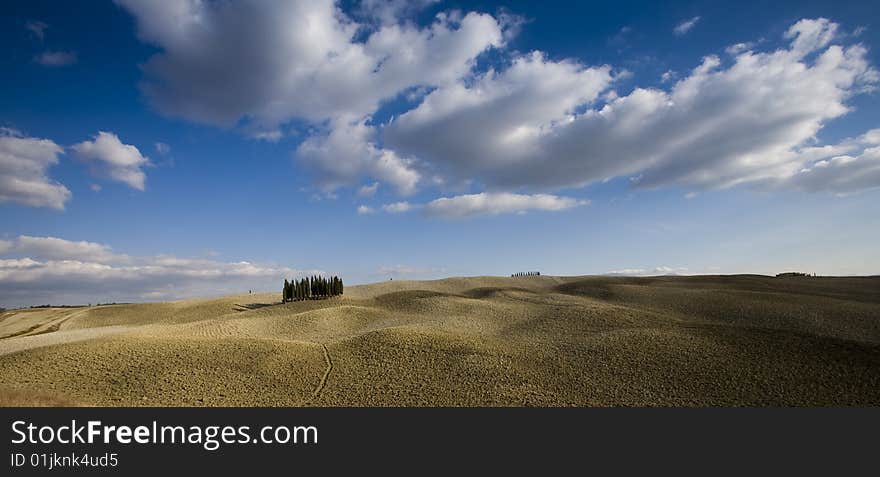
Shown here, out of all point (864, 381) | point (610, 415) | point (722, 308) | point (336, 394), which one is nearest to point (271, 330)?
point (336, 394)

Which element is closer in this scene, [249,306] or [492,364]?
[492,364]

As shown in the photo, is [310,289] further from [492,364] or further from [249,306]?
[492,364]

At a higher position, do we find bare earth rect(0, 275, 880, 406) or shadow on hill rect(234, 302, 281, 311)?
shadow on hill rect(234, 302, 281, 311)

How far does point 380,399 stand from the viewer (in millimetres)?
16438

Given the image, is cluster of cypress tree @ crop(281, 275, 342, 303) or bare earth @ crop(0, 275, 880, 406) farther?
cluster of cypress tree @ crop(281, 275, 342, 303)

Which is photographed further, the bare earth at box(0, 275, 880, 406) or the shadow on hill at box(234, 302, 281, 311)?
the shadow on hill at box(234, 302, 281, 311)

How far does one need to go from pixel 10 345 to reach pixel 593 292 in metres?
50.5

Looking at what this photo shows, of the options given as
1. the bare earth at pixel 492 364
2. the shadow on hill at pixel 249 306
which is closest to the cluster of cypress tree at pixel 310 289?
the shadow on hill at pixel 249 306

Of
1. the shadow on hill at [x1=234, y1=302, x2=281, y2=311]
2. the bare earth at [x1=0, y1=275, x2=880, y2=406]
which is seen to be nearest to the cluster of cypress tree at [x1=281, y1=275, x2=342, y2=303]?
the shadow on hill at [x1=234, y1=302, x2=281, y2=311]

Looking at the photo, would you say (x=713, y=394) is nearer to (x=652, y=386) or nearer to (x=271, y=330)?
(x=652, y=386)

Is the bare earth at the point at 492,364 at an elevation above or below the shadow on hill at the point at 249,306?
below

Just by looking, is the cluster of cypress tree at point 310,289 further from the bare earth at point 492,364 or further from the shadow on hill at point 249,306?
the bare earth at point 492,364

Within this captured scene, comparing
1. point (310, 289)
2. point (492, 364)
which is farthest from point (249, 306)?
point (492, 364)

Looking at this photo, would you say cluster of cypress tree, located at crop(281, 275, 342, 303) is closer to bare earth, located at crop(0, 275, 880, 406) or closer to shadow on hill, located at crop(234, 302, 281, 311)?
shadow on hill, located at crop(234, 302, 281, 311)
